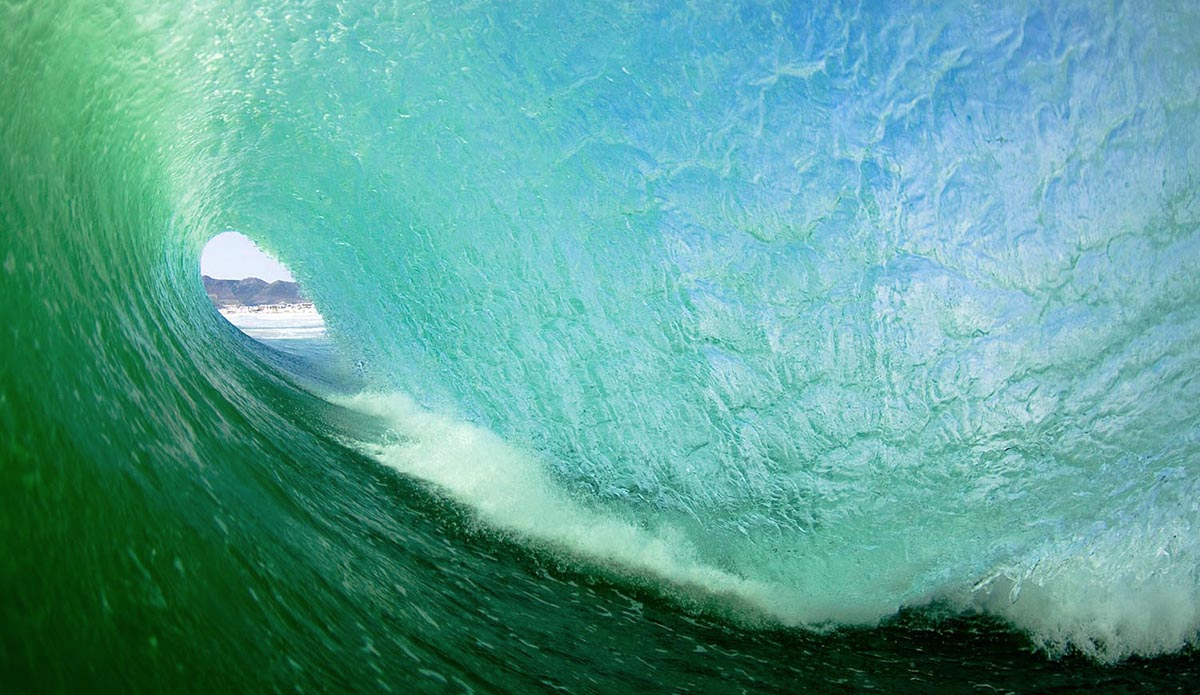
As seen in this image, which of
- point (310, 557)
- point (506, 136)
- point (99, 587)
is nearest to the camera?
point (99, 587)

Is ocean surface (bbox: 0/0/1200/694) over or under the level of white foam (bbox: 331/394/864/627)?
over

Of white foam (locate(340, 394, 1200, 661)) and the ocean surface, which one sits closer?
the ocean surface

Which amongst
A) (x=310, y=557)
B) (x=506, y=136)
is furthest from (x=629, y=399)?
(x=310, y=557)

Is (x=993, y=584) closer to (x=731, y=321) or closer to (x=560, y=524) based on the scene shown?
(x=731, y=321)

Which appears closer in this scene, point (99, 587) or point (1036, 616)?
point (99, 587)

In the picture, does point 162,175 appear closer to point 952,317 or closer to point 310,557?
point 310,557

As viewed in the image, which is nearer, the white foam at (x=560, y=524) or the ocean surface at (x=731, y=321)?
the ocean surface at (x=731, y=321)

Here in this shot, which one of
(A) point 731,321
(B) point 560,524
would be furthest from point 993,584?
(B) point 560,524

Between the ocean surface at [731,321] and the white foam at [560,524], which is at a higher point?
the ocean surface at [731,321]
